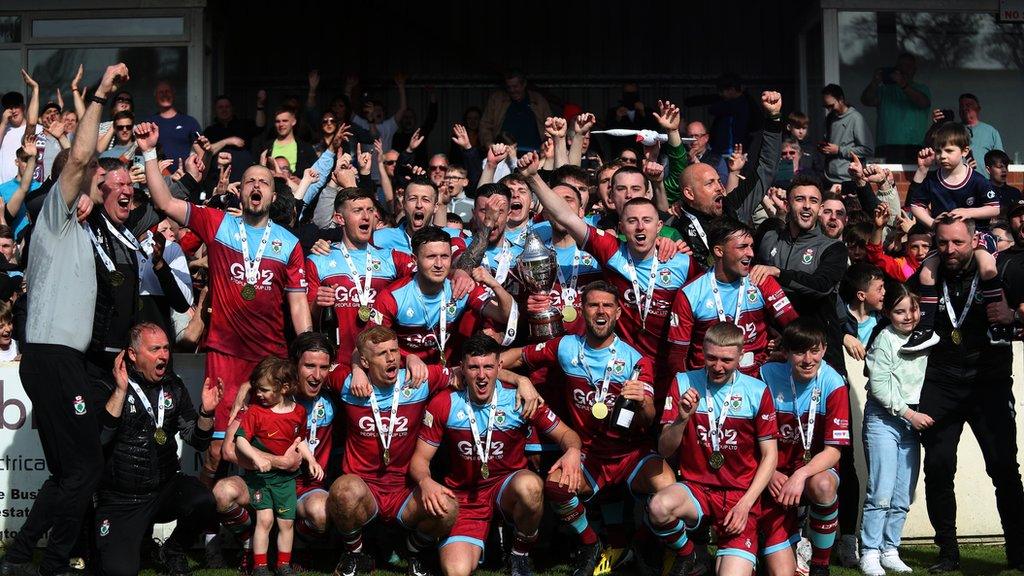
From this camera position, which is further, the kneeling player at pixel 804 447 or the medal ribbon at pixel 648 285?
the medal ribbon at pixel 648 285

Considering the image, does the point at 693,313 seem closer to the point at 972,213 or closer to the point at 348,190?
the point at 348,190

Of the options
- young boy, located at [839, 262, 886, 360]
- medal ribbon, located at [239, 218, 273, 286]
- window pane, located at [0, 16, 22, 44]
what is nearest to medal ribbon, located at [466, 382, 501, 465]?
medal ribbon, located at [239, 218, 273, 286]

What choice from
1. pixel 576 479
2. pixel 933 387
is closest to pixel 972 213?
pixel 933 387

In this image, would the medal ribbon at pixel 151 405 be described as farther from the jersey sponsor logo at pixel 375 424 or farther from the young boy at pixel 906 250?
the young boy at pixel 906 250

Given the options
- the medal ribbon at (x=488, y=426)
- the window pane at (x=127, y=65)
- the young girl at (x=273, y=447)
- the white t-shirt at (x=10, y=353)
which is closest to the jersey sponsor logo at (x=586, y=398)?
the medal ribbon at (x=488, y=426)

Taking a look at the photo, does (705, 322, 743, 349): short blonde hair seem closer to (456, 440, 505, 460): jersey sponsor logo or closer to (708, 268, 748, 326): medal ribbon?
(708, 268, 748, 326): medal ribbon

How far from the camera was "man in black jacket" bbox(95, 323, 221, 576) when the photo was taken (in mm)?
7629

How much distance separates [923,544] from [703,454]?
2129mm

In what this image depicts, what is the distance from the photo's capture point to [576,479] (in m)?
7.73

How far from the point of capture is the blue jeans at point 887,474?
8148 mm

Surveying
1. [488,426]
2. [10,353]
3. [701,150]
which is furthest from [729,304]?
[10,353]

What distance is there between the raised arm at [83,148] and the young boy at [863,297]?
5.22m

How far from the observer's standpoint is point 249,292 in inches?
332

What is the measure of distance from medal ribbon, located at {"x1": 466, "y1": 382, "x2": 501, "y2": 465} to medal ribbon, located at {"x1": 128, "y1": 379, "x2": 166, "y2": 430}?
190cm
